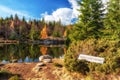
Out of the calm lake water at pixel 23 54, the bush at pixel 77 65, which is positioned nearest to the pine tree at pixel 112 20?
the bush at pixel 77 65

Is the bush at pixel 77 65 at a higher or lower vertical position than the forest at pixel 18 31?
lower

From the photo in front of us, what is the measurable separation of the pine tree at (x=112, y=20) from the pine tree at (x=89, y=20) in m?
2.12

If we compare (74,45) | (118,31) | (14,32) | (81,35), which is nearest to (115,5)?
(118,31)

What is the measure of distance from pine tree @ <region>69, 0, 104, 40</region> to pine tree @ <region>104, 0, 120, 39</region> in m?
2.12

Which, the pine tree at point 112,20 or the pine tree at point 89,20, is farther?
the pine tree at point 89,20

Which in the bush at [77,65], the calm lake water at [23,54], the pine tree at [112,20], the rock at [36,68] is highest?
the pine tree at [112,20]

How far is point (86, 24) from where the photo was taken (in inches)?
1242

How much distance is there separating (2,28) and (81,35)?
3596 inches

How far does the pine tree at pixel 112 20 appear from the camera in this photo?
27.4 m

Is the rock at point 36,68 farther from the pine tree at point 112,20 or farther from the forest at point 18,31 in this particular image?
the forest at point 18,31

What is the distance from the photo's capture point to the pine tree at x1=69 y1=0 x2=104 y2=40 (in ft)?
102

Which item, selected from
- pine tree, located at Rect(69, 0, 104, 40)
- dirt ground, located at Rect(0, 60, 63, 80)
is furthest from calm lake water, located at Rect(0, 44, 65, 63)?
pine tree, located at Rect(69, 0, 104, 40)

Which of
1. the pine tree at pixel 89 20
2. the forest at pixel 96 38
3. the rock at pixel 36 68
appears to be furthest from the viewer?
the pine tree at pixel 89 20

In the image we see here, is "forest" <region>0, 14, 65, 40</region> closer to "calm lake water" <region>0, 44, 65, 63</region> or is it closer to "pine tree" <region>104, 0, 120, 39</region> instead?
"calm lake water" <region>0, 44, 65, 63</region>
